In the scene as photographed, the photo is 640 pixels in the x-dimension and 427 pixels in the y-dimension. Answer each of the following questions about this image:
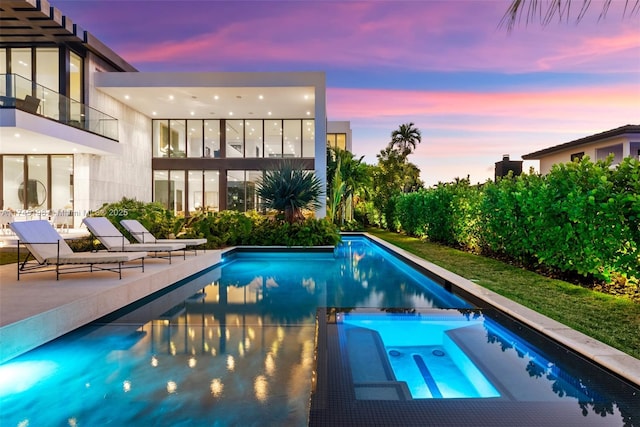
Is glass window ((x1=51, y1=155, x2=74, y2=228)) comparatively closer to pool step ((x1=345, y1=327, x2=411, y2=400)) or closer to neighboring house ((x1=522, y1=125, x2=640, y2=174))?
pool step ((x1=345, y1=327, x2=411, y2=400))

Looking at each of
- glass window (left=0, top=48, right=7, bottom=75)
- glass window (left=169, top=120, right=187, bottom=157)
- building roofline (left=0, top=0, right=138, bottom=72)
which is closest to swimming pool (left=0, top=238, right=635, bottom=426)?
building roofline (left=0, top=0, right=138, bottom=72)

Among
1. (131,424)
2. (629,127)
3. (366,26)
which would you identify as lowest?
(131,424)

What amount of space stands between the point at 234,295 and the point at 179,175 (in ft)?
56.5

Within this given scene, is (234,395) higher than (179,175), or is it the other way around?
(179,175)

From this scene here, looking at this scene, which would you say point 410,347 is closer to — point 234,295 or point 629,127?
point 234,295

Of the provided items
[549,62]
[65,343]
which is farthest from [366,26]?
[65,343]

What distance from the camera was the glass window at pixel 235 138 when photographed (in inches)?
864

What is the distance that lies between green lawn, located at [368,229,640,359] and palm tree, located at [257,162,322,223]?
5.70 m

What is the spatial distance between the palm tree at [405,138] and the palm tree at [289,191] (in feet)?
91.7

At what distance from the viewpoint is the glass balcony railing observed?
37.3ft

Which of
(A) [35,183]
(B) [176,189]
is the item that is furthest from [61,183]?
(B) [176,189]

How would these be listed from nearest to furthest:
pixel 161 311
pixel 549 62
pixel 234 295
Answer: pixel 161 311 < pixel 234 295 < pixel 549 62

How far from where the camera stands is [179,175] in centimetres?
2198

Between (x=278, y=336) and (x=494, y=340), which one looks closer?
(x=494, y=340)
